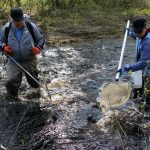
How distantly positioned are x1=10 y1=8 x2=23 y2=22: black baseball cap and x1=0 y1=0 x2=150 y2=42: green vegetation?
5711mm

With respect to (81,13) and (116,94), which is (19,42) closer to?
(116,94)

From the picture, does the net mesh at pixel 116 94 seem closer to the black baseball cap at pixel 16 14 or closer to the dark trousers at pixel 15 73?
the dark trousers at pixel 15 73

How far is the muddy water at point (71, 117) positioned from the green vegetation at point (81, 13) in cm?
277

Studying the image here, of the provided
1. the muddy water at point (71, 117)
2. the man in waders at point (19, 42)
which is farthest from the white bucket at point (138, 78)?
the man in waders at point (19, 42)

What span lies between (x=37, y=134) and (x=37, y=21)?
7776 millimetres

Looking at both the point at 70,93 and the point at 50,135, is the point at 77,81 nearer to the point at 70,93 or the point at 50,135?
the point at 70,93

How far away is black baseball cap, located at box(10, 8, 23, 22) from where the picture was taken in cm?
766

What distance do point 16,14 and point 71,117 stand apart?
2191 millimetres

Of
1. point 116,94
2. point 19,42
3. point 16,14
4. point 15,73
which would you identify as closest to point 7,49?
point 19,42

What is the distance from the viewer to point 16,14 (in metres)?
7.70

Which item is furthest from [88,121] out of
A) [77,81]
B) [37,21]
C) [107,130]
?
[37,21]

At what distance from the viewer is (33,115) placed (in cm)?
793

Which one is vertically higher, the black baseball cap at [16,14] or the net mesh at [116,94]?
the black baseball cap at [16,14]

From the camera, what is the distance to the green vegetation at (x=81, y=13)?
1391cm
